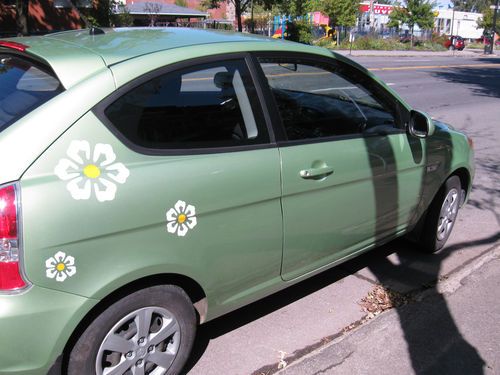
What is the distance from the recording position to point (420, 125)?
140 inches

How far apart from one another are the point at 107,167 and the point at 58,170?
195 millimetres

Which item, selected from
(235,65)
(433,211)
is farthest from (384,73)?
→ (235,65)

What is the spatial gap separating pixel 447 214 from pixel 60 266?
334 cm

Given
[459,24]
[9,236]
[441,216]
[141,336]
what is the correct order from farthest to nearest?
1. [459,24]
2. [441,216]
3. [141,336]
4. [9,236]

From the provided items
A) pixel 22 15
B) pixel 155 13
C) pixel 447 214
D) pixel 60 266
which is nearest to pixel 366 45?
pixel 155 13

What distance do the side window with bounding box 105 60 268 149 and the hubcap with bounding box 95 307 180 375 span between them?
0.80 meters

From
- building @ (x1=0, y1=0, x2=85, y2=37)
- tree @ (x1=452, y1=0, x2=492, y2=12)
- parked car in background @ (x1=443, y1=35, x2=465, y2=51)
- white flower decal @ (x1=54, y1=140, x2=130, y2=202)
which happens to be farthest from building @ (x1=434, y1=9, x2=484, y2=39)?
white flower decal @ (x1=54, y1=140, x2=130, y2=202)

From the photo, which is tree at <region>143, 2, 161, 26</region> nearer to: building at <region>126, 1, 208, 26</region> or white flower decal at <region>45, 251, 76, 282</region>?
building at <region>126, 1, 208, 26</region>

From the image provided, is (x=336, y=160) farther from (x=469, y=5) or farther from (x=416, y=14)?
(x=469, y=5)

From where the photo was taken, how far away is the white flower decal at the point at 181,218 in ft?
7.39

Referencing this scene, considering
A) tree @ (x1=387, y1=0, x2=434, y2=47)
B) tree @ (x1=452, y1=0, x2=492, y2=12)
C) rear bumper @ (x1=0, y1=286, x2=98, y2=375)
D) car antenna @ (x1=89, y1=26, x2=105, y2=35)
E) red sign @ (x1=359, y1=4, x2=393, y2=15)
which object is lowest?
rear bumper @ (x1=0, y1=286, x2=98, y2=375)

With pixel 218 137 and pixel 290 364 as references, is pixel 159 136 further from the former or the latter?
pixel 290 364

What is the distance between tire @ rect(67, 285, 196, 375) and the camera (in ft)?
7.11

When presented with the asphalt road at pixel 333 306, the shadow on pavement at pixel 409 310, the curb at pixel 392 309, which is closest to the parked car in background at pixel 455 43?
the asphalt road at pixel 333 306
